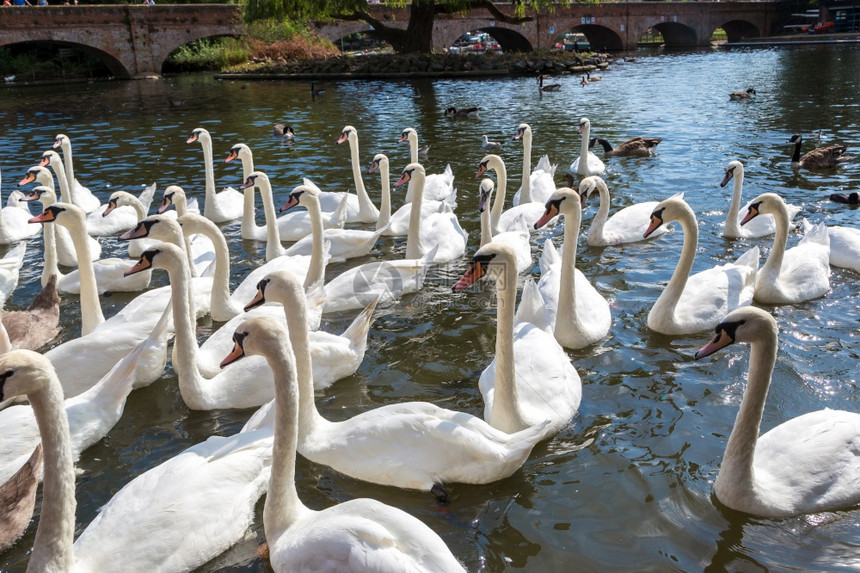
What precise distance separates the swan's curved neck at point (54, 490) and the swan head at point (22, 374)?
4cm

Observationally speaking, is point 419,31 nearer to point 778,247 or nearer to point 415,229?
point 415,229

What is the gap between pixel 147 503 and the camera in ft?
12.1

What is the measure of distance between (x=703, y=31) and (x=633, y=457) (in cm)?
5835

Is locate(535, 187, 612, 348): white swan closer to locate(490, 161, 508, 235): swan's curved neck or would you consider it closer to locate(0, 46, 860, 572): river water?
locate(0, 46, 860, 572): river water

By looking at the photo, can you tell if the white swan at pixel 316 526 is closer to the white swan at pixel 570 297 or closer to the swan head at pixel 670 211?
the white swan at pixel 570 297

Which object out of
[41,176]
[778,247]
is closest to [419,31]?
[41,176]

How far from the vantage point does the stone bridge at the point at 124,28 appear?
34.8 meters

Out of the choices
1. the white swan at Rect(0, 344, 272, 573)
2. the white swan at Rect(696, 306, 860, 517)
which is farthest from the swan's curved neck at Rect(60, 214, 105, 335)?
the white swan at Rect(696, 306, 860, 517)


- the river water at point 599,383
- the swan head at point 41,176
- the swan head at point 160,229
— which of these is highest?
the swan head at point 41,176

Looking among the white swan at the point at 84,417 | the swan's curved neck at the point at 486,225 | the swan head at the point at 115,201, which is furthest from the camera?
the swan head at the point at 115,201

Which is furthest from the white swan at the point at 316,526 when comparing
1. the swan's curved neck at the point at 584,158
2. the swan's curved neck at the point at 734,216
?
the swan's curved neck at the point at 584,158

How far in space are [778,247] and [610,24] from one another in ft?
160

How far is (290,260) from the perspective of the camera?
7.41 metres

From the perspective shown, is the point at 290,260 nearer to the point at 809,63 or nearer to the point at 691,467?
the point at 691,467
